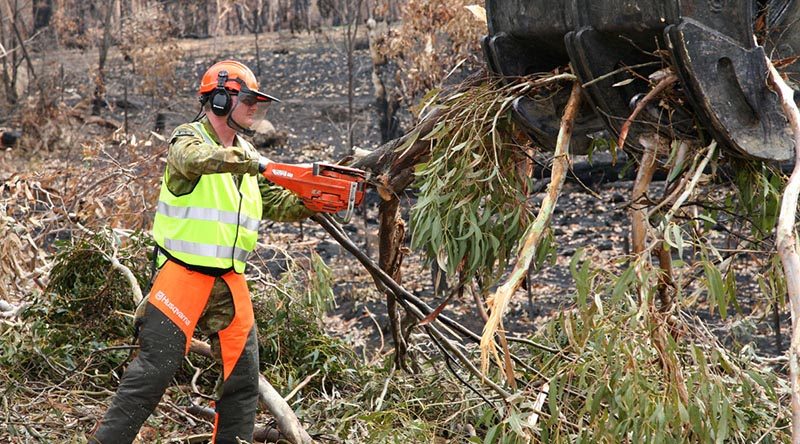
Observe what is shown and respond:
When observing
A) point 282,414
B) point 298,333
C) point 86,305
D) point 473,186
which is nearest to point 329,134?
point 298,333

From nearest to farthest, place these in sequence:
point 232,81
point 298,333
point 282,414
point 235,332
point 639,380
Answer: point 639,380
point 232,81
point 235,332
point 282,414
point 298,333

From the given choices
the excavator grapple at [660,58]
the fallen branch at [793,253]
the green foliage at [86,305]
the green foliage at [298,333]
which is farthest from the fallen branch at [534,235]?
the green foliage at [86,305]

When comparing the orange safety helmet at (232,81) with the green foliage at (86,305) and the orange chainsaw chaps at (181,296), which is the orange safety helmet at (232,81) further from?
the green foliage at (86,305)

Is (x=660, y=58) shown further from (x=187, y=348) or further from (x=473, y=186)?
(x=187, y=348)

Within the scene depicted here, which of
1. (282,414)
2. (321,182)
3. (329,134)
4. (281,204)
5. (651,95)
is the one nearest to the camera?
(651,95)

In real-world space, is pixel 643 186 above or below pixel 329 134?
above

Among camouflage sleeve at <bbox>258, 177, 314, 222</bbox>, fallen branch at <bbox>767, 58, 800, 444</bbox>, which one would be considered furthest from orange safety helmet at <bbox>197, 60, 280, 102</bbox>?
fallen branch at <bbox>767, 58, 800, 444</bbox>

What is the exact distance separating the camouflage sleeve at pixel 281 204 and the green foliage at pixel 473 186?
604 millimetres

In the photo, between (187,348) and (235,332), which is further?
(235,332)

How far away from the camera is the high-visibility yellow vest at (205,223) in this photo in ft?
15.5

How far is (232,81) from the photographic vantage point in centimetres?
479

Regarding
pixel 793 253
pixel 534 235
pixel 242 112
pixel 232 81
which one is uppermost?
pixel 232 81

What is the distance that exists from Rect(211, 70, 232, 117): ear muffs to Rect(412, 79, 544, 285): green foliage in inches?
35.1

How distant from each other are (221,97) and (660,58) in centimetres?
189
